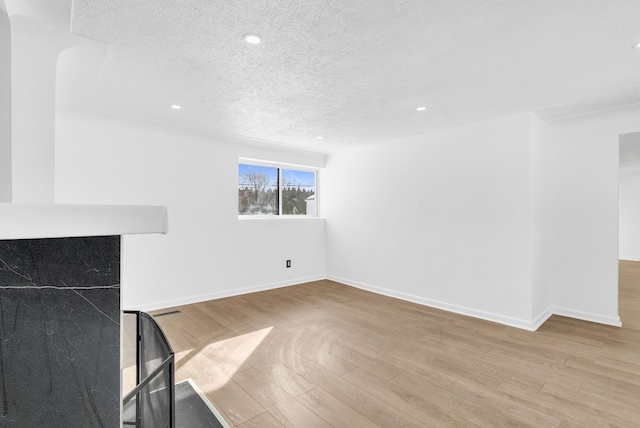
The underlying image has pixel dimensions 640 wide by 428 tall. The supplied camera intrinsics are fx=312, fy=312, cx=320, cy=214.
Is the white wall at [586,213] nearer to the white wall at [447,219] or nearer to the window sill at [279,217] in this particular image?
the white wall at [447,219]

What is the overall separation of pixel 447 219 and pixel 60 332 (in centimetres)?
395

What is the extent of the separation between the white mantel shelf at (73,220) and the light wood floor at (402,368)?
5.49ft

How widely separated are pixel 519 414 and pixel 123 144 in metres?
4.35

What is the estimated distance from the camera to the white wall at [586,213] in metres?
3.28

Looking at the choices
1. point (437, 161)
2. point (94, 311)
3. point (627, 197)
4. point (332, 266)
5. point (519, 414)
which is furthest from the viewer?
point (627, 197)

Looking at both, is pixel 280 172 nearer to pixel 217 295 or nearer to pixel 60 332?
pixel 217 295

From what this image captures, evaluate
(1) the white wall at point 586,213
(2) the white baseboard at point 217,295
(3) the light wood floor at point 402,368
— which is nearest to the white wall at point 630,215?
(3) the light wood floor at point 402,368

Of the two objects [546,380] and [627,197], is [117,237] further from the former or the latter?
[627,197]

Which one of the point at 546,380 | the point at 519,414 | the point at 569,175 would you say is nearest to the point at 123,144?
the point at 519,414

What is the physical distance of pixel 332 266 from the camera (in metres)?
5.53

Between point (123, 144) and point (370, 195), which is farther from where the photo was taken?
point (370, 195)

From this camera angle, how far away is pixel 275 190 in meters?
5.29

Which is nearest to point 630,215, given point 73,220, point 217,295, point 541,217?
point 541,217

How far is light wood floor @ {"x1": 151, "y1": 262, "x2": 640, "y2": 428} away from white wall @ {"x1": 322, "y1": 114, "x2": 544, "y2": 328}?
0.41 meters
